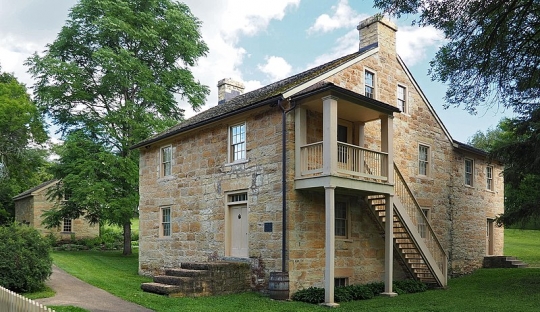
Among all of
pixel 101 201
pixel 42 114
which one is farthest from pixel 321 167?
pixel 42 114

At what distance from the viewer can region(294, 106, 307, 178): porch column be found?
536 inches

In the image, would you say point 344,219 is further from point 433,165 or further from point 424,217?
point 433,165

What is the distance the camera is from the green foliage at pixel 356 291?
13.0 m

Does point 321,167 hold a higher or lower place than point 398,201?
higher

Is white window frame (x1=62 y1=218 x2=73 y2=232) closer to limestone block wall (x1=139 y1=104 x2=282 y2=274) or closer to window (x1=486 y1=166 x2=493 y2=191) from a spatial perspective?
limestone block wall (x1=139 y1=104 x2=282 y2=274)

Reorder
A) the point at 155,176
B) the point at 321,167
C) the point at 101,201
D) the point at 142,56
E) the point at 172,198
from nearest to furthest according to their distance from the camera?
the point at 321,167, the point at 172,198, the point at 155,176, the point at 101,201, the point at 142,56

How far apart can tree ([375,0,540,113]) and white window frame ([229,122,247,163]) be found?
6.11 metres

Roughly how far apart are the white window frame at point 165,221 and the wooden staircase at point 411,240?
8.02 meters

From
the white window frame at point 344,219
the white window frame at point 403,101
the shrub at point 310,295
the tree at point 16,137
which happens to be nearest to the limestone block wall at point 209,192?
the shrub at point 310,295

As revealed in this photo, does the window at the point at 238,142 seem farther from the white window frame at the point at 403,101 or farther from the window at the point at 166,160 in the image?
the white window frame at the point at 403,101

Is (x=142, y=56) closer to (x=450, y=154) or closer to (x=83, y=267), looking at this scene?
(x=83, y=267)

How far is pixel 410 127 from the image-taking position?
61.9ft

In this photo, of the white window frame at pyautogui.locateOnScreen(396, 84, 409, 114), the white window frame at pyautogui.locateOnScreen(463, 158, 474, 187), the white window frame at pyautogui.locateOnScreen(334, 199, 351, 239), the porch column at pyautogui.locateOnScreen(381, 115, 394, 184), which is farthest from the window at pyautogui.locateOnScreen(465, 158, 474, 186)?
the white window frame at pyautogui.locateOnScreen(334, 199, 351, 239)

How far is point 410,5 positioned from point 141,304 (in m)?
9.63
